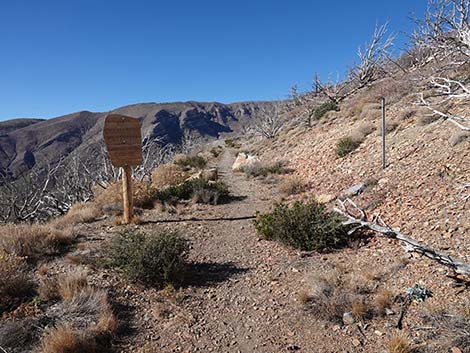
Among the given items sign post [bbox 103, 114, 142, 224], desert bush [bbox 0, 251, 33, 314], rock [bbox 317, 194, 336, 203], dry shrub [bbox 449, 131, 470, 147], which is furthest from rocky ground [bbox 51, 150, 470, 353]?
dry shrub [bbox 449, 131, 470, 147]

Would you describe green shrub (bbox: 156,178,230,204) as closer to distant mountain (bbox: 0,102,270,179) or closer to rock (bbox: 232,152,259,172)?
rock (bbox: 232,152,259,172)

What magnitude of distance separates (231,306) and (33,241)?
4.24 m

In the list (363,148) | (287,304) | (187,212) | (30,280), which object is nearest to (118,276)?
(30,280)

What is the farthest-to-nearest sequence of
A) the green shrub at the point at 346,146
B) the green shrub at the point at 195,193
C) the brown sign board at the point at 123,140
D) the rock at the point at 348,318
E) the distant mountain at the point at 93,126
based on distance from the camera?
the distant mountain at the point at 93,126, the green shrub at the point at 346,146, the green shrub at the point at 195,193, the brown sign board at the point at 123,140, the rock at the point at 348,318

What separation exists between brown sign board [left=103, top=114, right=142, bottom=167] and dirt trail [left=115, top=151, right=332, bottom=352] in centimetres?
287

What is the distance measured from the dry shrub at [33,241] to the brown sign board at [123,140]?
2.33m

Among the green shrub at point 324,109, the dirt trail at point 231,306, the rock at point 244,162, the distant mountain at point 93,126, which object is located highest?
the distant mountain at point 93,126

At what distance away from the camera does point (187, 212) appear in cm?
1016

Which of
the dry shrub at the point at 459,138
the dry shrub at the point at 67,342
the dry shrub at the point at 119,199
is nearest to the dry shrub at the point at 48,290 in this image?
the dry shrub at the point at 67,342

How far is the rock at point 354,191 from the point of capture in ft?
29.0

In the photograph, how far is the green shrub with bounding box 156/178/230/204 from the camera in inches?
443

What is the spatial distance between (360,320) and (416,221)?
2.94 meters

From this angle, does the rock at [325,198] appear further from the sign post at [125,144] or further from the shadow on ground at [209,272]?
the sign post at [125,144]

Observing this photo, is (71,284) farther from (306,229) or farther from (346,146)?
(346,146)
